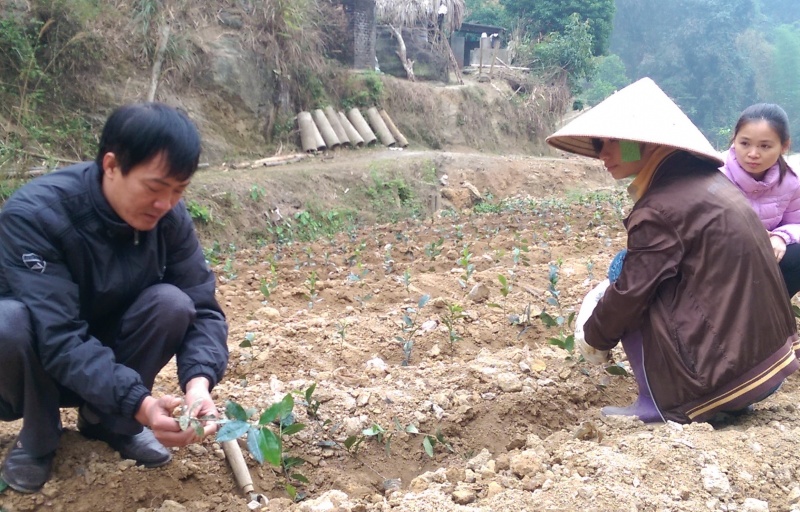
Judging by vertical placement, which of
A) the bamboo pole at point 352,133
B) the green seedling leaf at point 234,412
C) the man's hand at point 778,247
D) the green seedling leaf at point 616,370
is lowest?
the bamboo pole at point 352,133

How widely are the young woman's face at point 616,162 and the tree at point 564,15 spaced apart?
910 inches

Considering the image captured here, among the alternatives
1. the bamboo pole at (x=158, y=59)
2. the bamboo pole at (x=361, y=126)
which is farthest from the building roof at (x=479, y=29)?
the bamboo pole at (x=158, y=59)

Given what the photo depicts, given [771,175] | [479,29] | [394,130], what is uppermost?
[479,29]

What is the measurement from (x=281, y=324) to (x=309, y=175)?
7622mm

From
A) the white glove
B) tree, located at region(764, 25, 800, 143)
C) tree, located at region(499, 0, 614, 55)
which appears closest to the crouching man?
the white glove

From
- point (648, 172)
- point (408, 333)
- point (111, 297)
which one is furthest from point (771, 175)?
point (111, 297)

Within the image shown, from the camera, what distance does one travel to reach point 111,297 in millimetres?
2014

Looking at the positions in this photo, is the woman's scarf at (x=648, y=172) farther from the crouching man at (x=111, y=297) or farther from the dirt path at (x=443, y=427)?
the crouching man at (x=111, y=297)

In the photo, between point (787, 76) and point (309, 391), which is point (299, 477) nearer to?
point (309, 391)

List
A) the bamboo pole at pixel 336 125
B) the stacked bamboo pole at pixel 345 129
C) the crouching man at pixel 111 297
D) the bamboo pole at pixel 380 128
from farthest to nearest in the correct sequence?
1. the bamboo pole at pixel 380 128
2. the bamboo pole at pixel 336 125
3. the stacked bamboo pole at pixel 345 129
4. the crouching man at pixel 111 297

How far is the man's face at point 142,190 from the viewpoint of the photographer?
1.81 meters

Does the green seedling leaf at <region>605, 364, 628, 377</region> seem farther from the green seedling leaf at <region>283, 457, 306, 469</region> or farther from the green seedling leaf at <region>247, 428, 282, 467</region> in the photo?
the green seedling leaf at <region>247, 428, 282, 467</region>

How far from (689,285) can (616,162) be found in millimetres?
519

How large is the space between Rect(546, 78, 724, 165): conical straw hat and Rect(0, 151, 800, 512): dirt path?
3.12 ft
